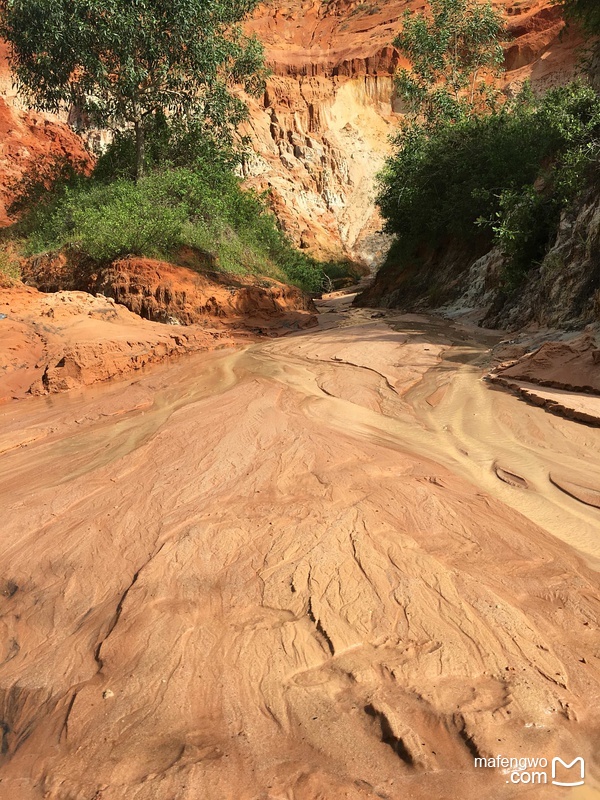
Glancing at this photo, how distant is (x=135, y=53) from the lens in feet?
45.9

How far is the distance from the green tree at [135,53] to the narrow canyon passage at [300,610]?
12.7m

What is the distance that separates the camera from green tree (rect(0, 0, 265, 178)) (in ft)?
42.7

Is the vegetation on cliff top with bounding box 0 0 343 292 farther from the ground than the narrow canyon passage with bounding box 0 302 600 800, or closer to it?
farther from the ground

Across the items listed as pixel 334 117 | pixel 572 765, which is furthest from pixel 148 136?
pixel 334 117

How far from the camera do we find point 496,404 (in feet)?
16.1

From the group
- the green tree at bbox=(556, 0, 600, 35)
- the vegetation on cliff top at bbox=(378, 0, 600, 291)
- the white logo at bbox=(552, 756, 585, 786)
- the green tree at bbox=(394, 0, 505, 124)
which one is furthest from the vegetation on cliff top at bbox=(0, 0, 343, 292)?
the white logo at bbox=(552, 756, 585, 786)

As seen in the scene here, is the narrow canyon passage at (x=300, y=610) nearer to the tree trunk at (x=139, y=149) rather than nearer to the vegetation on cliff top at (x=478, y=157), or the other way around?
the vegetation on cliff top at (x=478, y=157)

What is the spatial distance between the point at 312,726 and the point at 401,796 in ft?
1.14

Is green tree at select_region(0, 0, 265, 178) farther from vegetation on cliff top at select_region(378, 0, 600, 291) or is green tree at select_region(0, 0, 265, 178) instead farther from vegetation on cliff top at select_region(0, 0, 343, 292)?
vegetation on cliff top at select_region(378, 0, 600, 291)

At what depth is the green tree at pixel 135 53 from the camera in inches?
512

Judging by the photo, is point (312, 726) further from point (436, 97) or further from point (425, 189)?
point (436, 97)

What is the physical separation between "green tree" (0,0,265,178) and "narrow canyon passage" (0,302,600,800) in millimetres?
12731

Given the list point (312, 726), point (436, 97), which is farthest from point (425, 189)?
point (312, 726)

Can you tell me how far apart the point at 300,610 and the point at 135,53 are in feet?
51.5
